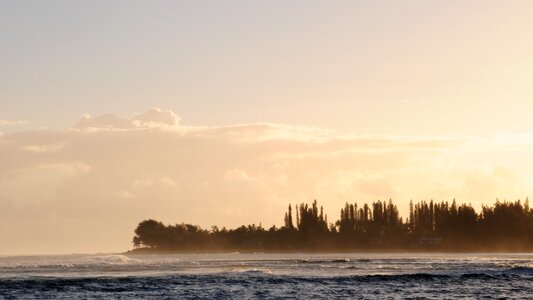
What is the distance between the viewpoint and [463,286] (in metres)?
61.9

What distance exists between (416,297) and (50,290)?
84.2ft

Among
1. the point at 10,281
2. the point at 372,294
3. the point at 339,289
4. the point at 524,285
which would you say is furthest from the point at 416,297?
the point at 10,281

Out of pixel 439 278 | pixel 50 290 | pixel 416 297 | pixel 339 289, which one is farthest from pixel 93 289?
pixel 439 278

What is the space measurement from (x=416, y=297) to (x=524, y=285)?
13.3 meters

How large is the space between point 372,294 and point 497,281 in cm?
1583

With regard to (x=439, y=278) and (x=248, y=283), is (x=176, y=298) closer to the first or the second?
(x=248, y=283)

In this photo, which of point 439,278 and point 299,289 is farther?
point 439,278

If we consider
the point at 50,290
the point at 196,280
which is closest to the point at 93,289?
the point at 50,290

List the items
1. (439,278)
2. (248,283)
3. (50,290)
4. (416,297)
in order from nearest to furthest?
(416,297) → (50,290) → (248,283) → (439,278)

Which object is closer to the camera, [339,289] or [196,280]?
[339,289]

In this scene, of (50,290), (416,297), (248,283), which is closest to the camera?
(416,297)

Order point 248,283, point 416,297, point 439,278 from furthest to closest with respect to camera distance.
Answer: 1. point 439,278
2. point 248,283
3. point 416,297

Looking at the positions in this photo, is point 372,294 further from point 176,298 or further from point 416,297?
point 176,298

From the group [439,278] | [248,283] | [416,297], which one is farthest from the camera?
[439,278]
